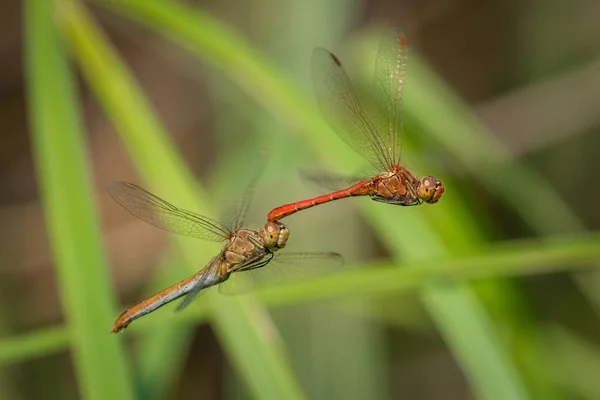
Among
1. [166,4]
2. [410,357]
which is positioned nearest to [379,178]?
[166,4]

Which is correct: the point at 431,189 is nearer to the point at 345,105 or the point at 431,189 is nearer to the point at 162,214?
the point at 345,105

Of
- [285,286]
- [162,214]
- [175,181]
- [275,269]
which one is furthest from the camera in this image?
[175,181]

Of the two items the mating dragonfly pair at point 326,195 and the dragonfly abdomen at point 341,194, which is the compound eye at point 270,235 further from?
the dragonfly abdomen at point 341,194

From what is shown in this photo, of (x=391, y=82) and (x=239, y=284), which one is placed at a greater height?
(x=391, y=82)

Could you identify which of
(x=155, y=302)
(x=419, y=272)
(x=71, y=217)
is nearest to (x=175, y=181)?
(x=71, y=217)

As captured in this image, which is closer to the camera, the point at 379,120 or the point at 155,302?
the point at 155,302

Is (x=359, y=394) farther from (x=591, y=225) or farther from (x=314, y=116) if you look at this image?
(x=591, y=225)

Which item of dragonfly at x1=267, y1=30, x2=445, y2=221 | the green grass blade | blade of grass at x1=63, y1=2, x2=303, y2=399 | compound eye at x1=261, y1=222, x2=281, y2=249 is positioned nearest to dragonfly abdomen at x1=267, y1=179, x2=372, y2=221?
dragonfly at x1=267, y1=30, x2=445, y2=221

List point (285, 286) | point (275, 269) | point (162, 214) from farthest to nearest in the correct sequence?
point (285, 286) < point (275, 269) < point (162, 214)
